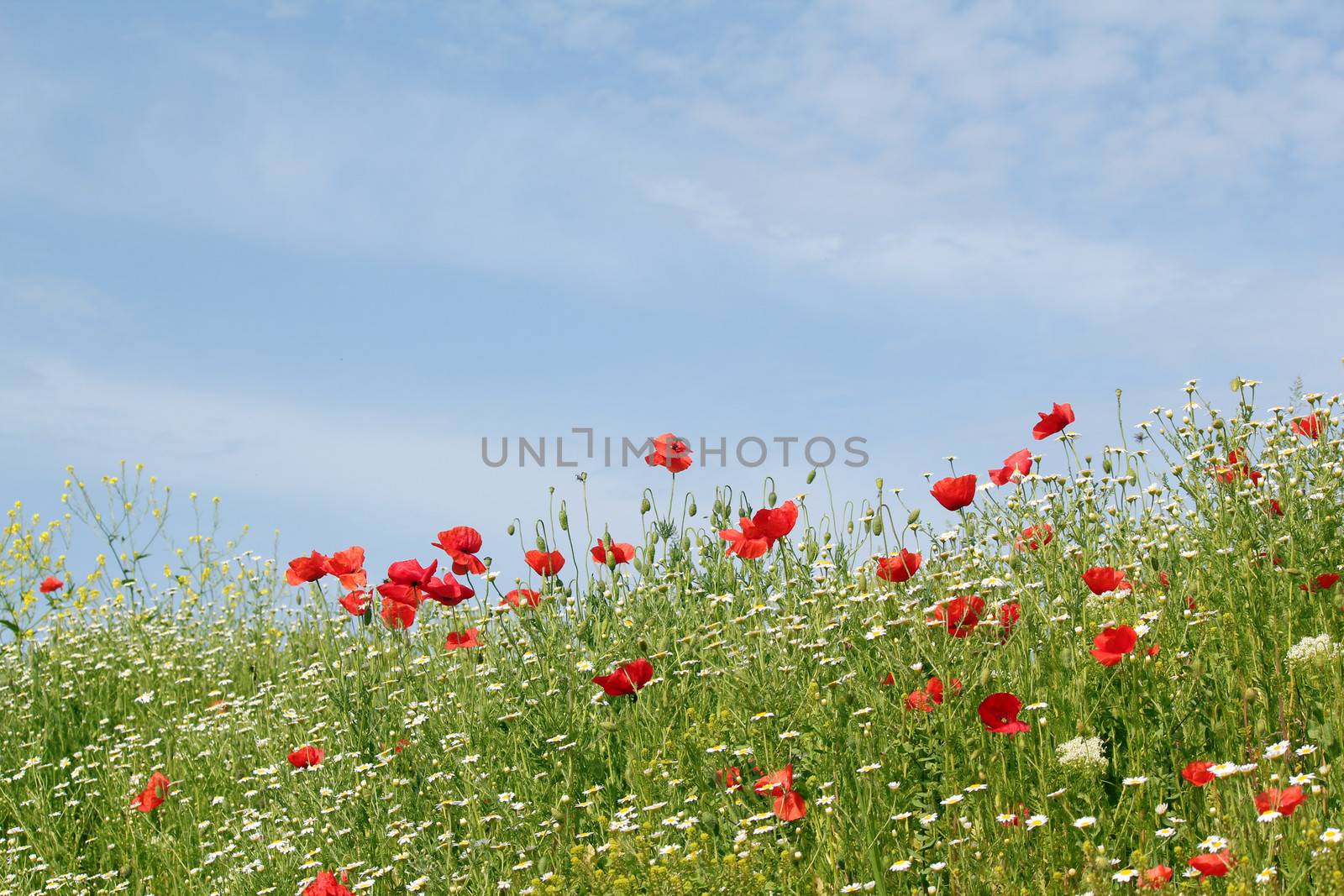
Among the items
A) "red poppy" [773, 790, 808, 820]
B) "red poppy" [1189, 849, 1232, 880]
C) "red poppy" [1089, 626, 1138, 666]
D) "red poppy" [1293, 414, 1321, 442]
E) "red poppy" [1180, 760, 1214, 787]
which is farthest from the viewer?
"red poppy" [1293, 414, 1321, 442]

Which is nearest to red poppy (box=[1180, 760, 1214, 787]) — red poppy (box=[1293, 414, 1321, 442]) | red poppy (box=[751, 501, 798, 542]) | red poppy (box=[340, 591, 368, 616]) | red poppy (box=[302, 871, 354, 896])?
red poppy (box=[751, 501, 798, 542])

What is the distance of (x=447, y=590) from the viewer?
479 centimetres

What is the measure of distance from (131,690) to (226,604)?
1912mm

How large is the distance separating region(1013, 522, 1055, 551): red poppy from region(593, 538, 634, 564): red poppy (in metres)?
1.79

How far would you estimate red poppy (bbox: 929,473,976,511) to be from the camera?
4.23 meters

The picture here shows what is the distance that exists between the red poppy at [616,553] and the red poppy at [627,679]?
116 cm

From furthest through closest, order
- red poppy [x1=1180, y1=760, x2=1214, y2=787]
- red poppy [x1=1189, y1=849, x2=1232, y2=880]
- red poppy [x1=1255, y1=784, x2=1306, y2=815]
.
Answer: red poppy [x1=1180, y1=760, x2=1214, y2=787]
red poppy [x1=1255, y1=784, x2=1306, y2=815]
red poppy [x1=1189, y1=849, x2=1232, y2=880]

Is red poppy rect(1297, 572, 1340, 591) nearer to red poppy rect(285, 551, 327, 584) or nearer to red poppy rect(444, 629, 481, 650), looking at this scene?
red poppy rect(444, 629, 481, 650)

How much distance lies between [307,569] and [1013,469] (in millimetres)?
3097

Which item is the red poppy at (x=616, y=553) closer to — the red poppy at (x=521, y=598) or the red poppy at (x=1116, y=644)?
the red poppy at (x=521, y=598)

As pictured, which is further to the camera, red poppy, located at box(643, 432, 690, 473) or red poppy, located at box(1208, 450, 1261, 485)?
red poppy, located at box(643, 432, 690, 473)

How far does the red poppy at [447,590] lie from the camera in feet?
15.5

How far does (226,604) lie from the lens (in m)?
9.73

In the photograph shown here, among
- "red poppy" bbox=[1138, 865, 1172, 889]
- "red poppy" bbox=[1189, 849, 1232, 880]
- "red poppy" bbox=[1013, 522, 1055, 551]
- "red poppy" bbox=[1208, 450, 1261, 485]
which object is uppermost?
"red poppy" bbox=[1208, 450, 1261, 485]
